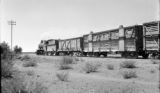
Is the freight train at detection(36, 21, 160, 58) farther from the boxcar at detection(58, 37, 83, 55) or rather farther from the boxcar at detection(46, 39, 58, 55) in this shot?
the boxcar at detection(46, 39, 58, 55)

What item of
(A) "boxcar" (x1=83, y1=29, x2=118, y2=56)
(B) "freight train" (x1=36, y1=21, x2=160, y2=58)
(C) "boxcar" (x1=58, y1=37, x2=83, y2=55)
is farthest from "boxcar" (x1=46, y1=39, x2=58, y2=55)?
(A) "boxcar" (x1=83, y1=29, x2=118, y2=56)

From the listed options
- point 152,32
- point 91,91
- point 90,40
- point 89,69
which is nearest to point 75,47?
point 90,40

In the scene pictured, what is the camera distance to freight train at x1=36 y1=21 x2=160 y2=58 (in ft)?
77.7

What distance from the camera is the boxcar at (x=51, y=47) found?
54744 millimetres

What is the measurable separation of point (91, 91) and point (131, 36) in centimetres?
2083

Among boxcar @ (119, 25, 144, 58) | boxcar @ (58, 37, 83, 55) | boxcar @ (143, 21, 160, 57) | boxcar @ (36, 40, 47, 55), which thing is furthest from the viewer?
boxcar @ (36, 40, 47, 55)

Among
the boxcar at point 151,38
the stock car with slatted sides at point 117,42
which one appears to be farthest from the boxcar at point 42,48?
the boxcar at point 151,38

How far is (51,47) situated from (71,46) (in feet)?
41.5

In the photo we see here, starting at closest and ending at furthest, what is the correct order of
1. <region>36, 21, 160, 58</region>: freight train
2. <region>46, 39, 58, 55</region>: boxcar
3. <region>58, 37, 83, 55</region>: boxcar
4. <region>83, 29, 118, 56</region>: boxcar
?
<region>36, 21, 160, 58</region>: freight train, <region>83, 29, 118, 56</region>: boxcar, <region>58, 37, 83, 55</region>: boxcar, <region>46, 39, 58, 55</region>: boxcar

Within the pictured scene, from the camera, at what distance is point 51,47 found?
57312mm

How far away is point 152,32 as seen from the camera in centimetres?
2359

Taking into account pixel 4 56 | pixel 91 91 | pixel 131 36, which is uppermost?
pixel 131 36

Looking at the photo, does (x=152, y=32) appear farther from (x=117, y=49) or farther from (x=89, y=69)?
(x=89, y=69)

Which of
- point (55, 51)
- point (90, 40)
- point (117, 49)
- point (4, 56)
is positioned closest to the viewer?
point (4, 56)
